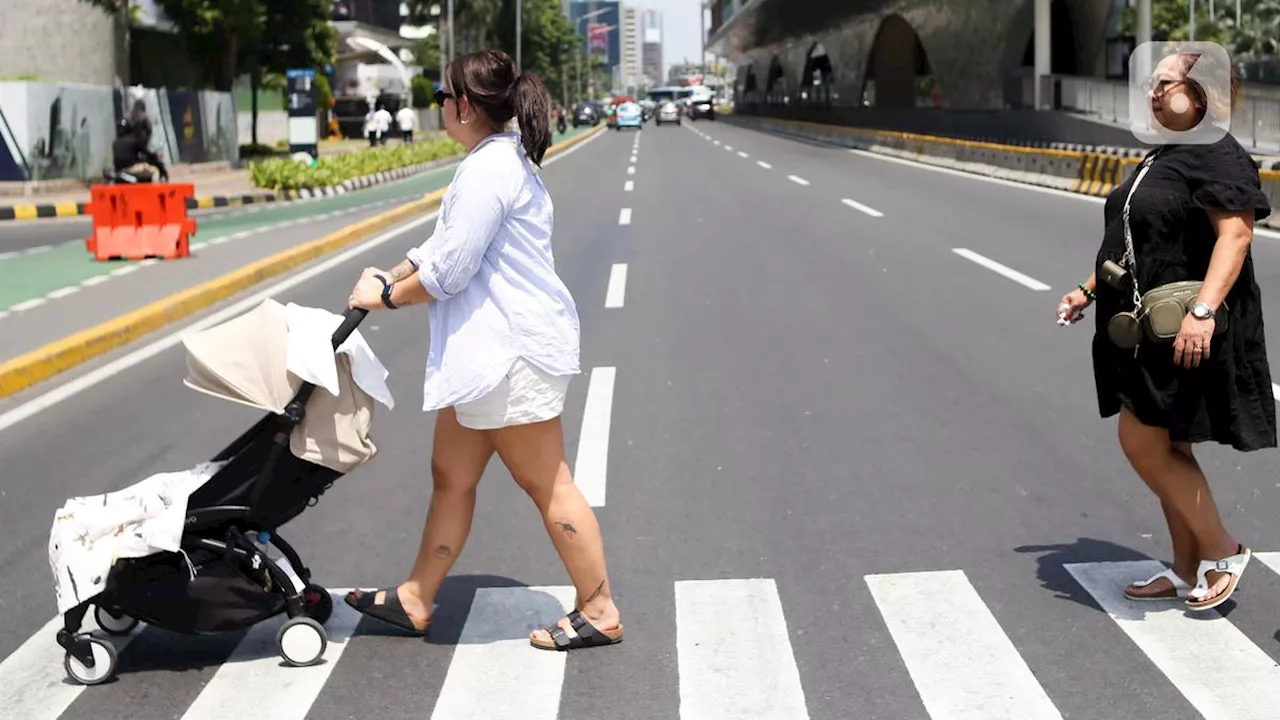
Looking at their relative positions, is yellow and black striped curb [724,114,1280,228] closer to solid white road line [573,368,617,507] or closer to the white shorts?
solid white road line [573,368,617,507]

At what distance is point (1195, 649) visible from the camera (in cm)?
436

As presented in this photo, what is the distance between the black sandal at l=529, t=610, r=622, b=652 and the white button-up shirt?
767mm

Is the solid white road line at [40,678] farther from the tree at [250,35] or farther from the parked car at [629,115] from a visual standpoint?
the parked car at [629,115]

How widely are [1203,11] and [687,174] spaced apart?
322 feet

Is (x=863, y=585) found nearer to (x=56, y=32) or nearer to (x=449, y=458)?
(x=449, y=458)

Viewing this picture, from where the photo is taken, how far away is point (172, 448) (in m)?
7.35

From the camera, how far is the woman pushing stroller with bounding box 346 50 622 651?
4133mm

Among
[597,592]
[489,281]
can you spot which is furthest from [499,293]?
[597,592]

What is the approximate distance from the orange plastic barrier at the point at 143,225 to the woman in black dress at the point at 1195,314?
12.6 m

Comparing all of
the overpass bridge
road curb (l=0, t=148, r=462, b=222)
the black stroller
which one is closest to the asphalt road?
the black stroller

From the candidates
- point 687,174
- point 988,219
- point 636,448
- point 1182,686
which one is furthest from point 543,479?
point 687,174

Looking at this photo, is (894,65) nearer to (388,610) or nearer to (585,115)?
(585,115)

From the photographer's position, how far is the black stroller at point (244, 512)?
Result: 4.25 meters

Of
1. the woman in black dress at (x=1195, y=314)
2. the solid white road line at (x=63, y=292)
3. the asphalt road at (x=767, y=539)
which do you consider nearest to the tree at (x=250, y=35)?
the solid white road line at (x=63, y=292)
